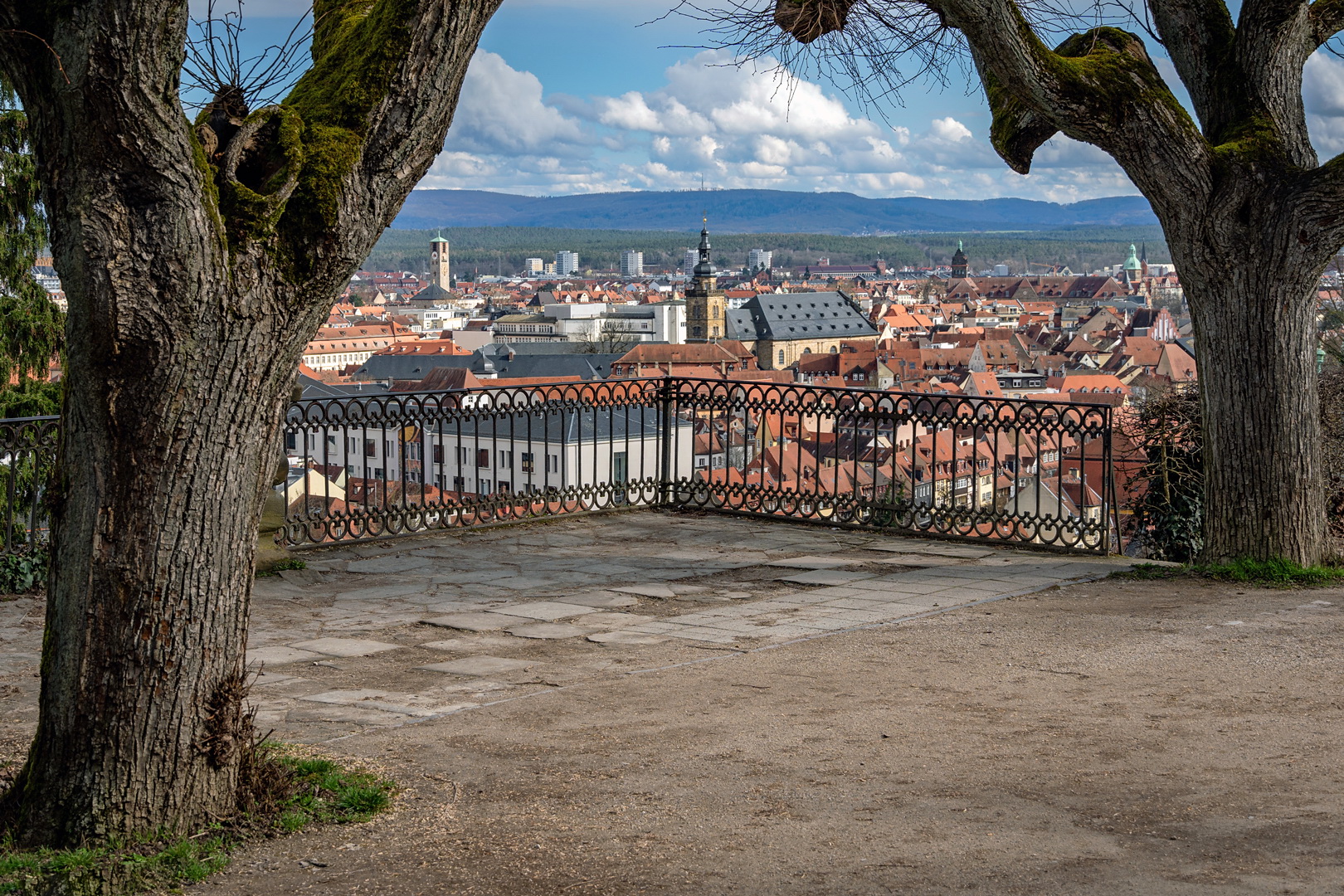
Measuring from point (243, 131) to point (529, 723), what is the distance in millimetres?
2453

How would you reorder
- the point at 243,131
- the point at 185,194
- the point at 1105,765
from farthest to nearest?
1. the point at 1105,765
2. the point at 243,131
3. the point at 185,194

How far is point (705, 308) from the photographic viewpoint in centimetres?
14888

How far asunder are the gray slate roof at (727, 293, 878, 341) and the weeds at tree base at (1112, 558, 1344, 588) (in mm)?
138420

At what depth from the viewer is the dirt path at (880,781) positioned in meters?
3.76

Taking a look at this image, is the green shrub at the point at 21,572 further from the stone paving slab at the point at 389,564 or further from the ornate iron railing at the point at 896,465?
the ornate iron railing at the point at 896,465

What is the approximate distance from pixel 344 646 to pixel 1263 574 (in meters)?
5.42

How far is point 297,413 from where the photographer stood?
9.68 m

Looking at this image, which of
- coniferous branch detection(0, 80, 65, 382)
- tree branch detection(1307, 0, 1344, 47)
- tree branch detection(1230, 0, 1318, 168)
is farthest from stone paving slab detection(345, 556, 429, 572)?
coniferous branch detection(0, 80, 65, 382)

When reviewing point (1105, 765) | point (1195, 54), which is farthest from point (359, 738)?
point (1195, 54)

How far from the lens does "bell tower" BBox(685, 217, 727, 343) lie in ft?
486

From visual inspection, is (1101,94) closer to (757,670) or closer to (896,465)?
(896,465)

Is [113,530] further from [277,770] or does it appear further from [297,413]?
[297,413]

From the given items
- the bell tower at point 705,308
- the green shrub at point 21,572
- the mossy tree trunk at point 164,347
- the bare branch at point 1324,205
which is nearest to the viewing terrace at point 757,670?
the green shrub at point 21,572

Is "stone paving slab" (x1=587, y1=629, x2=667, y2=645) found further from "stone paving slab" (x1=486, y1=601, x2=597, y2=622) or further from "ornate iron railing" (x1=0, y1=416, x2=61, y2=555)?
"ornate iron railing" (x1=0, y1=416, x2=61, y2=555)
